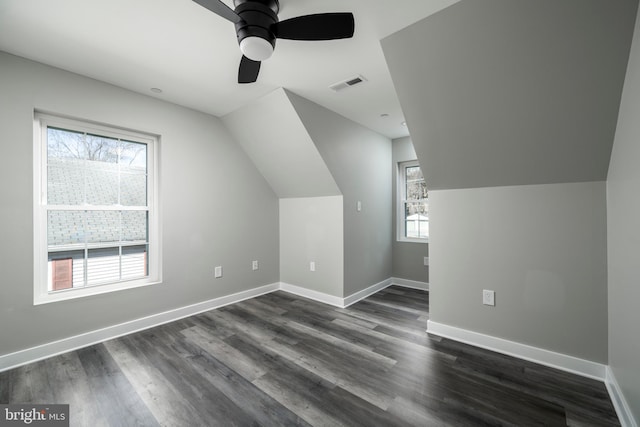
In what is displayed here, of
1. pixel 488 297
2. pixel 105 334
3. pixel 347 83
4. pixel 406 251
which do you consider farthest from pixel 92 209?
pixel 406 251

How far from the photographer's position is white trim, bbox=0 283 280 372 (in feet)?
7.06

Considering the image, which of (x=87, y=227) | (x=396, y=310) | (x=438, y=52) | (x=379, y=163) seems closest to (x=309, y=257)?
(x=396, y=310)

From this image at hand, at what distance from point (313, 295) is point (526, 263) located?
2489 mm

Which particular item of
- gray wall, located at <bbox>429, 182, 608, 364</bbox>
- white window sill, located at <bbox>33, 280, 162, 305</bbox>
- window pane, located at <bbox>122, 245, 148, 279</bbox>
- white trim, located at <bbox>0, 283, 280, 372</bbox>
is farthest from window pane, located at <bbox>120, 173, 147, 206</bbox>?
gray wall, located at <bbox>429, 182, 608, 364</bbox>

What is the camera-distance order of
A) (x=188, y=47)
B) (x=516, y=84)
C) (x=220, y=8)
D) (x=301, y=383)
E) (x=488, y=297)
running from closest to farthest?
(x=220, y=8) < (x=516, y=84) < (x=301, y=383) < (x=188, y=47) < (x=488, y=297)

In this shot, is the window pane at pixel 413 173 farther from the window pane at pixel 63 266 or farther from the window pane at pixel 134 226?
the window pane at pixel 63 266

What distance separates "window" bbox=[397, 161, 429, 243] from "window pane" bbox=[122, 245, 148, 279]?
362 centimetres

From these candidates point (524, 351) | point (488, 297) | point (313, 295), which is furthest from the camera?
point (313, 295)

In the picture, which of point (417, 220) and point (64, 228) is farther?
point (417, 220)

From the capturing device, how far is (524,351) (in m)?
2.24

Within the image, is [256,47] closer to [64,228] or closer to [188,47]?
[188,47]

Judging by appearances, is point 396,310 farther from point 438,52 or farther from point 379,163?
point 438,52

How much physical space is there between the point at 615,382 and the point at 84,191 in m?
4.44

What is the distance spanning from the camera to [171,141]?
3.09 meters
